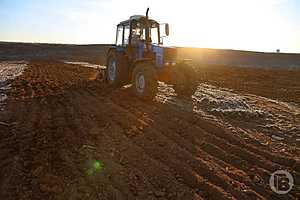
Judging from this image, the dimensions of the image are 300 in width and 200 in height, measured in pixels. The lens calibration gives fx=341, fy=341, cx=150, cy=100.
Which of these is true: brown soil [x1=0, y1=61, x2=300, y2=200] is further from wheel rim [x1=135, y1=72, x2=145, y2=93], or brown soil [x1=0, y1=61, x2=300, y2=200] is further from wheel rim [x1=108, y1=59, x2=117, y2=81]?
wheel rim [x1=108, y1=59, x2=117, y2=81]

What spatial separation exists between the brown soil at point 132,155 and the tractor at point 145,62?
1.30 meters

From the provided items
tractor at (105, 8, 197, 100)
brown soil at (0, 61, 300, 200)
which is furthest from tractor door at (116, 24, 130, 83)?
brown soil at (0, 61, 300, 200)

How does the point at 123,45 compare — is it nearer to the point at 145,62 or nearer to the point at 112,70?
the point at 112,70

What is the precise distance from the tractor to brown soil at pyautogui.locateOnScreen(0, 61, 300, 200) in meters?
1.30

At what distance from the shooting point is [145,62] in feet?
35.8

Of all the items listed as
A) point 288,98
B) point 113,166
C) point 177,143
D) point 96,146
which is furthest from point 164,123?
point 288,98

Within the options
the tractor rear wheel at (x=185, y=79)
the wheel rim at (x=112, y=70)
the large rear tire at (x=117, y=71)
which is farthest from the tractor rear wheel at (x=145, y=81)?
the wheel rim at (x=112, y=70)

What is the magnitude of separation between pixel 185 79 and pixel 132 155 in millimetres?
5667

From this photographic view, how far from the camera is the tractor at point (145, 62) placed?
416 inches

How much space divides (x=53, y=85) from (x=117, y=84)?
9.62 ft

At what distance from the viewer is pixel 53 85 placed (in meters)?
14.0

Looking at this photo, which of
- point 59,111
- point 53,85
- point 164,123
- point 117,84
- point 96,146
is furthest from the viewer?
point 53,85

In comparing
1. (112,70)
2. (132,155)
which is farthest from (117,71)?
(132,155)

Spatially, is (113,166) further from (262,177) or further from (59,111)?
(59,111)
